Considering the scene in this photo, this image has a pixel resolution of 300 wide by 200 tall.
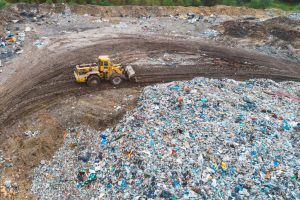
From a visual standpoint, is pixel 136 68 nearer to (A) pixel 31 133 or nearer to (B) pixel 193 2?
(A) pixel 31 133

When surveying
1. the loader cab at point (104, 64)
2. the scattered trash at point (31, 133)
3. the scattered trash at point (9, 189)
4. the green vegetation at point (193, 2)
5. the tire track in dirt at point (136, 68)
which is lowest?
the scattered trash at point (9, 189)

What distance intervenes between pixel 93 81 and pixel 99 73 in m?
0.50

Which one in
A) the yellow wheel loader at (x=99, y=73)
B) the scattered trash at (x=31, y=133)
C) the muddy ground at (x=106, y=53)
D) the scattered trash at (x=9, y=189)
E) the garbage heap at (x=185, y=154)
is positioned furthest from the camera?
the yellow wheel loader at (x=99, y=73)

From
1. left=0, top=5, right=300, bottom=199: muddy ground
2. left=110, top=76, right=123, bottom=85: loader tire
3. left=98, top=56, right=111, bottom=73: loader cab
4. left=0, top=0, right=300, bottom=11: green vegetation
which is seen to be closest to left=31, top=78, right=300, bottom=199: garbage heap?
left=0, top=5, right=300, bottom=199: muddy ground

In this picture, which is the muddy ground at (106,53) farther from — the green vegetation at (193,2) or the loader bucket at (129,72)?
the green vegetation at (193,2)

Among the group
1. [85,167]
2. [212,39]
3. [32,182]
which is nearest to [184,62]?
[212,39]

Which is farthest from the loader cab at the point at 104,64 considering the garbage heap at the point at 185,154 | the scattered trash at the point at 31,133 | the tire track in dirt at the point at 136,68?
the scattered trash at the point at 31,133

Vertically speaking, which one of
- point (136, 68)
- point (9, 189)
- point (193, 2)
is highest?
point (193, 2)

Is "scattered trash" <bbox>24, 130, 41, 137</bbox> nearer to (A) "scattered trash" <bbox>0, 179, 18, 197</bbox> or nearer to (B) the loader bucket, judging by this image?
(A) "scattered trash" <bbox>0, 179, 18, 197</bbox>

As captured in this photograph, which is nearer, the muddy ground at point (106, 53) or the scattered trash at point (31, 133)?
the scattered trash at point (31, 133)

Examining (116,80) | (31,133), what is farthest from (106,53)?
(31,133)

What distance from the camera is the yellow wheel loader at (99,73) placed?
576 inches

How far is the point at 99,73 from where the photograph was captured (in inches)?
581

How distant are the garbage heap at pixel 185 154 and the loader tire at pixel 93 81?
10.7 feet
